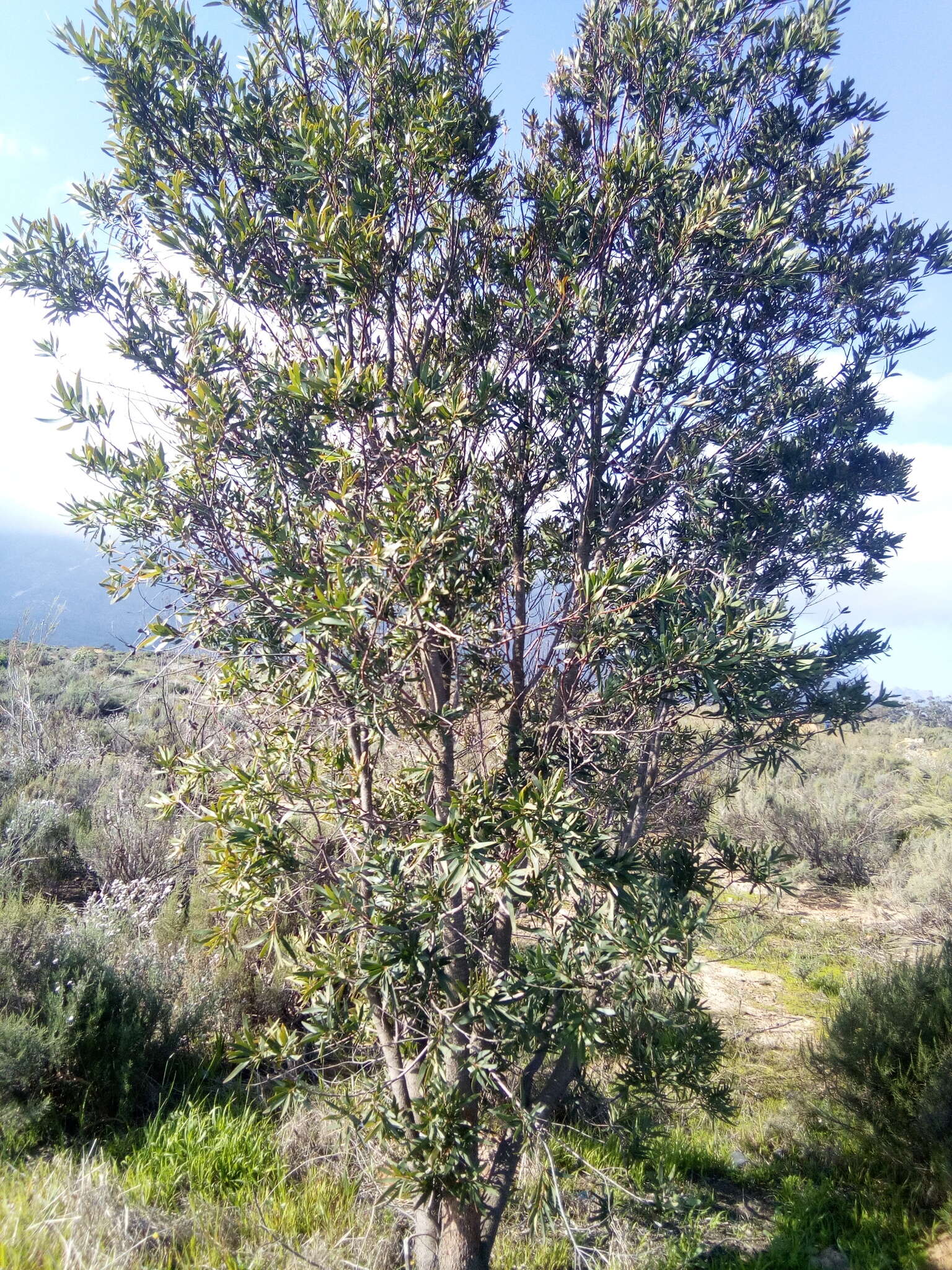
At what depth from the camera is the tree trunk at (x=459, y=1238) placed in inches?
101

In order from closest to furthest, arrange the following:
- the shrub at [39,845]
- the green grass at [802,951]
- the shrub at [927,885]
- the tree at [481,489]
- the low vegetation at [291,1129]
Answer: the tree at [481,489] → the low vegetation at [291,1129] → the shrub at [39,845] → the green grass at [802,951] → the shrub at [927,885]

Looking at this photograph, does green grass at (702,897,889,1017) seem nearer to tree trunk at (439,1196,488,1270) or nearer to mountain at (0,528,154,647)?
tree trunk at (439,1196,488,1270)

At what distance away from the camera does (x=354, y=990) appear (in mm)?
2236

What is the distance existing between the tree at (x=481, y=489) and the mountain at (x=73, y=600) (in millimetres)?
264

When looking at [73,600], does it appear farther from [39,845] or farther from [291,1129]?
[291,1129]

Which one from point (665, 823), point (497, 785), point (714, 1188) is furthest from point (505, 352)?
point (714, 1188)

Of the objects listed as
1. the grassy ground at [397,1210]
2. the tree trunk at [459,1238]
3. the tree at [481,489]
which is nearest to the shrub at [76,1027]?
the grassy ground at [397,1210]

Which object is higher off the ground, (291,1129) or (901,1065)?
(901,1065)

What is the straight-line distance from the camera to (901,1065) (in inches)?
176

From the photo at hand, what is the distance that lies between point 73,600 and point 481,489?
8202 mm

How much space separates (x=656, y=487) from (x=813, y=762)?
44.5 ft

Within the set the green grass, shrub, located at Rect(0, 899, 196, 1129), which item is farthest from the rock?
shrub, located at Rect(0, 899, 196, 1129)

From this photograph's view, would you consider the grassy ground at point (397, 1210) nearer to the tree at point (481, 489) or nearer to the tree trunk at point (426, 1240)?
the tree trunk at point (426, 1240)

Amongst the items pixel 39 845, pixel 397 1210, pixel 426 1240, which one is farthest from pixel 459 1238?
pixel 39 845
